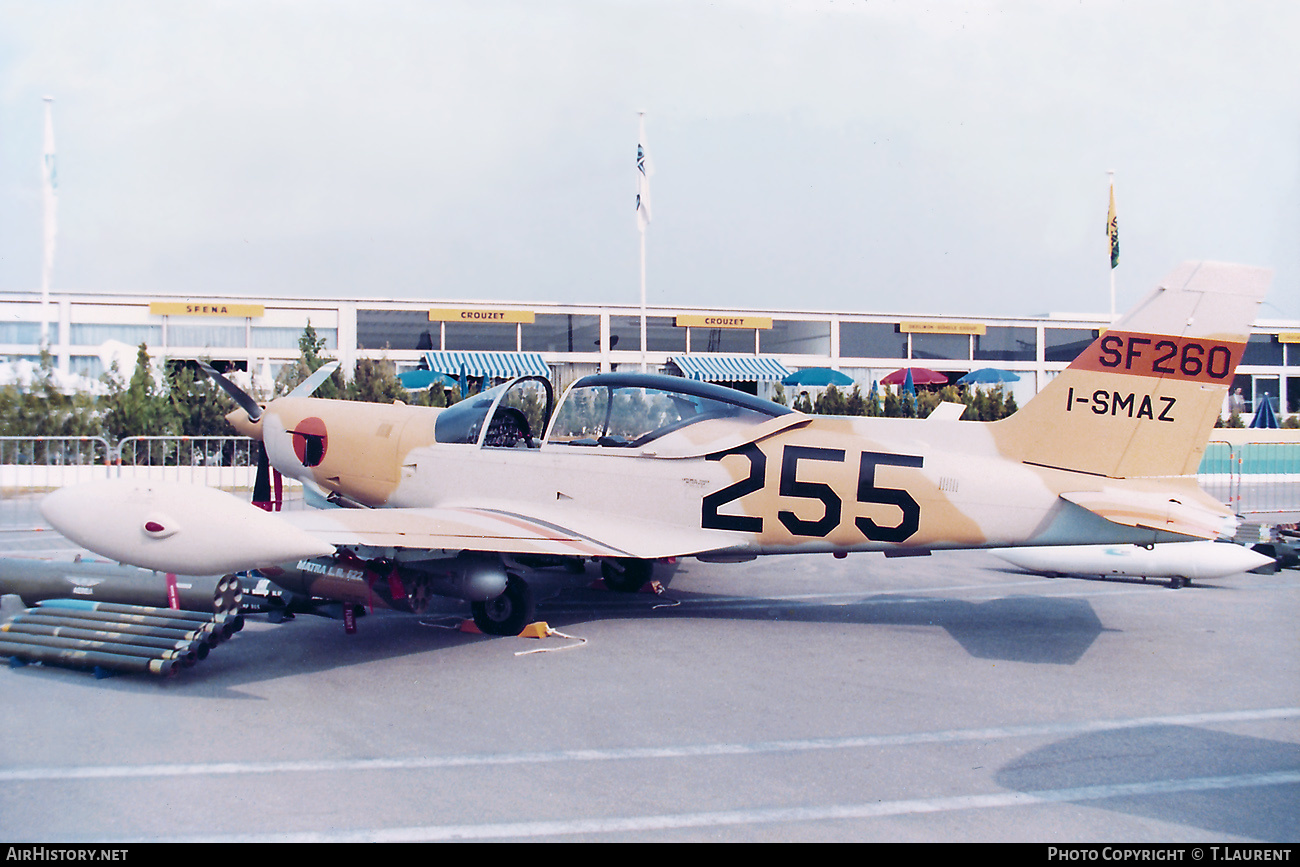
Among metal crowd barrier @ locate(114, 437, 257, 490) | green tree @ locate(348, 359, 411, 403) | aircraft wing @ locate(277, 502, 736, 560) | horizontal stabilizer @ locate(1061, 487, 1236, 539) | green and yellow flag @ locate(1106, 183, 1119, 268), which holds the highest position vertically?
green and yellow flag @ locate(1106, 183, 1119, 268)

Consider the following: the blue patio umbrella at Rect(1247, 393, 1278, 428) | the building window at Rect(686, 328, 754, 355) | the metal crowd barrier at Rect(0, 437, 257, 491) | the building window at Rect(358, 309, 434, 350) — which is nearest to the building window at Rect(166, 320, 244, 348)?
the building window at Rect(358, 309, 434, 350)

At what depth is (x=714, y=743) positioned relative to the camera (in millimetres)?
4750

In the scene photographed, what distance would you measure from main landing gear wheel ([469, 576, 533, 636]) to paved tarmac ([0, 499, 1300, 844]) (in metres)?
0.16

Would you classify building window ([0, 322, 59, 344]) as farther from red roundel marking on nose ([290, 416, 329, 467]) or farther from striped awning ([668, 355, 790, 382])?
red roundel marking on nose ([290, 416, 329, 467])

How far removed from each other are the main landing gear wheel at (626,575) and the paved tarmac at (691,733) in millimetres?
1198

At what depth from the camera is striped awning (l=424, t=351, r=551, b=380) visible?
34562 mm

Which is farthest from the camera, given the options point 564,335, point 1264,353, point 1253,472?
point 1264,353

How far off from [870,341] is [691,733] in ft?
137

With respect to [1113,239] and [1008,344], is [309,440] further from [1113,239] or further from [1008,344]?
[1008,344]

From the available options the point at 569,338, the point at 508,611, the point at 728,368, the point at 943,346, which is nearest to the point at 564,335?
the point at 569,338

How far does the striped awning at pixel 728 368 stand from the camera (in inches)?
1399

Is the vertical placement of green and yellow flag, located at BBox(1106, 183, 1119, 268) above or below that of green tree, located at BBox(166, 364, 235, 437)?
above

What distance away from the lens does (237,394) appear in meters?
9.78

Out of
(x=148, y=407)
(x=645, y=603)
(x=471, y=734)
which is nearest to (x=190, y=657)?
(x=471, y=734)
